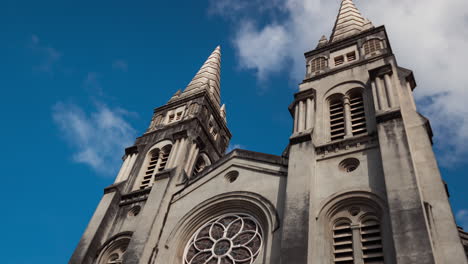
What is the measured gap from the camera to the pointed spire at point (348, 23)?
2373 centimetres

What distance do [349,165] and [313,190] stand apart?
1681 mm

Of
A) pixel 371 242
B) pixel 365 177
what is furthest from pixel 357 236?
pixel 365 177

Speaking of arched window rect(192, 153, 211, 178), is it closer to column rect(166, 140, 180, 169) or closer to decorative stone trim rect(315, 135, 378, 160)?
column rect(166, 140, 180, 169)

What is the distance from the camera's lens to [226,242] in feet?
48.0

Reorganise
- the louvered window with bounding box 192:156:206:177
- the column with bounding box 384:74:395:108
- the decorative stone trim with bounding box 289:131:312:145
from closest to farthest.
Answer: the column with bounding box 384:74:395:108, the decorative stone trim with bounding box 289:131:312:145, the louvered window with bounding box 192:156:206:177

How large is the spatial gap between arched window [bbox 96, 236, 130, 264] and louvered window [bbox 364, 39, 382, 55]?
14.0 meters

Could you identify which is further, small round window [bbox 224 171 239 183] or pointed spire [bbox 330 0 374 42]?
pointed spire [bbox 330 0 374 42]

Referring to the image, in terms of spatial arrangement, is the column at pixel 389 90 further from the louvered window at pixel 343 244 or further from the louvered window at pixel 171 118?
the louvered window at pixel 171 118

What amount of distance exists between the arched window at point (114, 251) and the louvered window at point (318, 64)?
A: 1196cm

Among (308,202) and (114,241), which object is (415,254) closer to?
(308,202)

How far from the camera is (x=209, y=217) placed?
15992mm

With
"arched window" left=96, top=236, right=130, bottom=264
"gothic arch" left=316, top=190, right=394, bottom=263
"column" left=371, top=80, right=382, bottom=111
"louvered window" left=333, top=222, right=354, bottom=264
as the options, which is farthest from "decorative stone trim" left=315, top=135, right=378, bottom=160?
"arched window" left=96, top=236, right=130, bottom=264

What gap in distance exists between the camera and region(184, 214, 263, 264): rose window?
549 inches

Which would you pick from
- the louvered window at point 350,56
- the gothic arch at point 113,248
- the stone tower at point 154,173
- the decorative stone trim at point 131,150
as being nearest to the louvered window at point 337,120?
the louvered window at point 350,56
